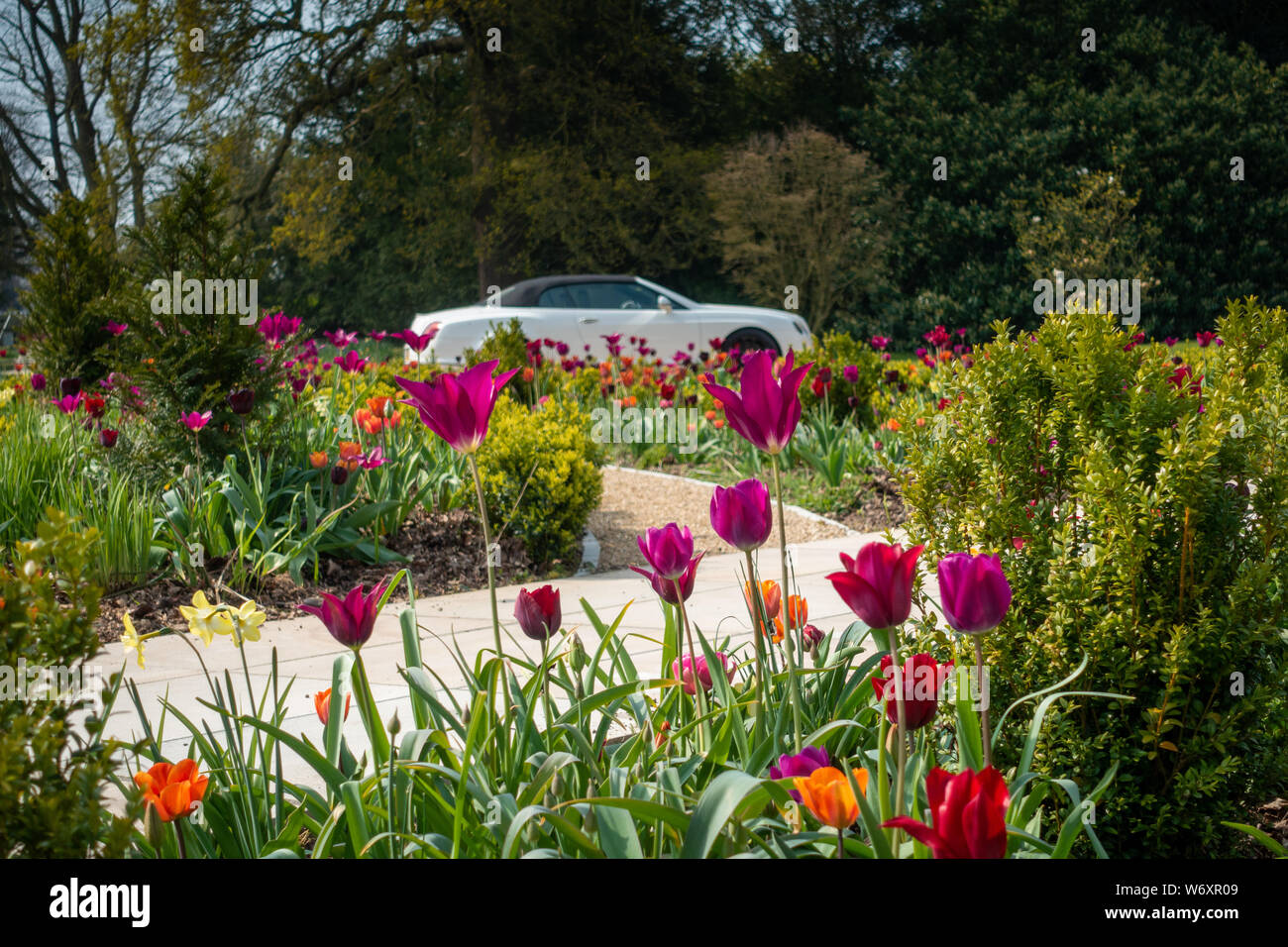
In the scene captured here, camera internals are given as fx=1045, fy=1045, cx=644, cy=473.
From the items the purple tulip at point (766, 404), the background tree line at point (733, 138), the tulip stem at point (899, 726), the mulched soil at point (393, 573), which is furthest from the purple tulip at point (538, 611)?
the background tree line at point (733, 138)

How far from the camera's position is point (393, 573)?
5309 mm

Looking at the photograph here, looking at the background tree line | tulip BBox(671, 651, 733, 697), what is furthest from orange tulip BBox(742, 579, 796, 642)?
the background tree line

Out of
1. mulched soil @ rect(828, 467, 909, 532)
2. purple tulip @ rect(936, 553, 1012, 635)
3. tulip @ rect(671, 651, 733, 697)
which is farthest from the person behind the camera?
mulched soil @ rect(828, 467, 909, 532)

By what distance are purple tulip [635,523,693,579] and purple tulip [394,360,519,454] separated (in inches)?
14.3

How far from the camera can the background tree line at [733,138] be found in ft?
61.8

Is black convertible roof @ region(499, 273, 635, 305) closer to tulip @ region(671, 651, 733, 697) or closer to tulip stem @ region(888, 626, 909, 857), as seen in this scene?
tulip @ region(671, 651, 733, 697)

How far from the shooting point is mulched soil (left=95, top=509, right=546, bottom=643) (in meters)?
4.55

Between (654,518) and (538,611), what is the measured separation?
186 inches

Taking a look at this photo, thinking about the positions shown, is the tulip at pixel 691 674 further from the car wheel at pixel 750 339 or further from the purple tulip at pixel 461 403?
the car wheel at pixel 750 339

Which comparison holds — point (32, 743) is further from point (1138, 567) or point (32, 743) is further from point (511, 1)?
point (511, 1)

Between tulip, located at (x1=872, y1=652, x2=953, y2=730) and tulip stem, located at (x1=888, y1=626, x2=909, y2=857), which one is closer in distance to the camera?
tulip stem, located at (x1=888, y1=626, x2=909, y2=857)
